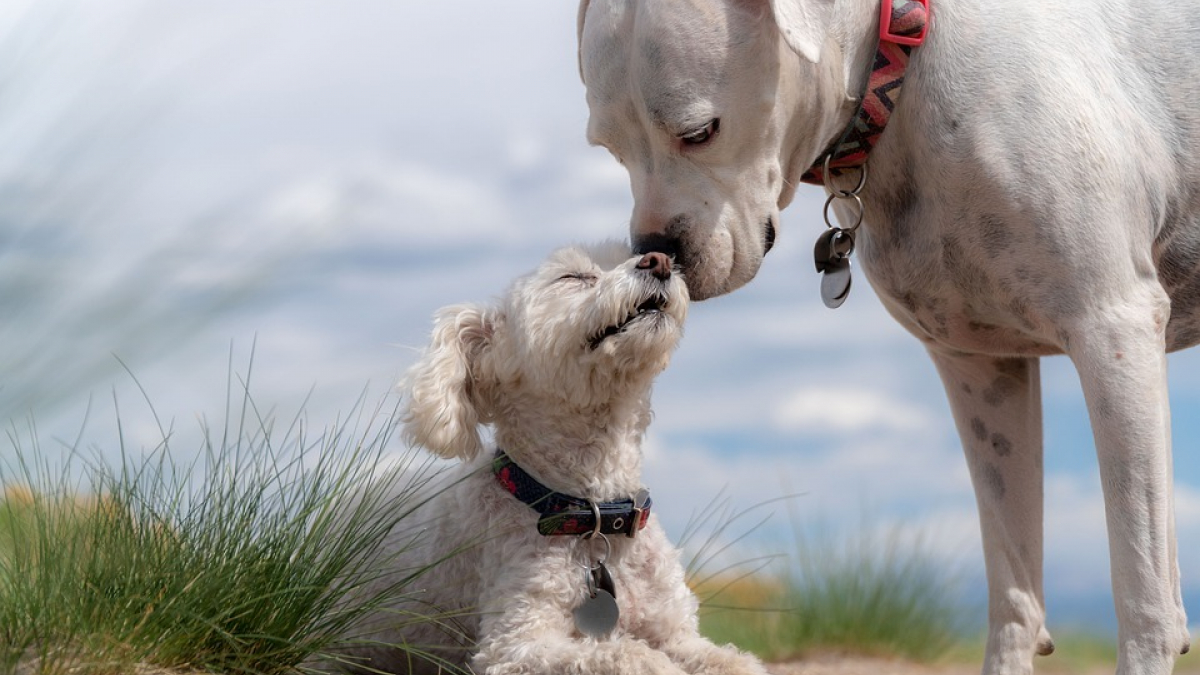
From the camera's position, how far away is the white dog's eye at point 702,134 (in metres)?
4.20

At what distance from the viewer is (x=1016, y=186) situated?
431 centimetres

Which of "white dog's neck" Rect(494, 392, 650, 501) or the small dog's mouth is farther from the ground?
the small dog's mouth

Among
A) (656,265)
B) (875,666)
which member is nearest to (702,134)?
(656,265)

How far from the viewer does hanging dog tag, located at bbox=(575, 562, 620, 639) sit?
406 centimetres

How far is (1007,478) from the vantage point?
5.14 m

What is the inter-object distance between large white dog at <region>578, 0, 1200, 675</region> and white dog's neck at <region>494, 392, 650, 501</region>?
0.54m

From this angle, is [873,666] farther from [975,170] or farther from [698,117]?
[698,117]

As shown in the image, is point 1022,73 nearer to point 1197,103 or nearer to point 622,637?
point 1197,103

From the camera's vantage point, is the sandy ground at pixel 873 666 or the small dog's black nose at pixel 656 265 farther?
the sandy ground at pixel 873 666

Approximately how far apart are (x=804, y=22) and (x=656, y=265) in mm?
914

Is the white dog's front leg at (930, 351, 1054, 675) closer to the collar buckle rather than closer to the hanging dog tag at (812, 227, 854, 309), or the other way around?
the hanging dog tag at (812, 227, 854, 309)

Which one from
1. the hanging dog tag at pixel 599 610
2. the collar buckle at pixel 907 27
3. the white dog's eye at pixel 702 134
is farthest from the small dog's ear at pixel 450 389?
the collar buckle at pixel 907 27

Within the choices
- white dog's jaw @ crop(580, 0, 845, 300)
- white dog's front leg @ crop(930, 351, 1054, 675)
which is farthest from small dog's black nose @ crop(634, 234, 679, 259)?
white dog's front leg @ crop(930, 351, 1054, 675)

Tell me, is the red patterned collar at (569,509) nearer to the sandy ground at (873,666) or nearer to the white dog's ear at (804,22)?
the white dog's ear at (804,22)
